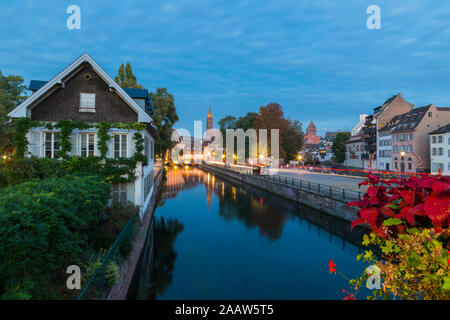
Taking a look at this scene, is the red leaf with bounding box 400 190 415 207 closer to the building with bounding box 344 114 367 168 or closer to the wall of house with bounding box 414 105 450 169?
the wall of house with bounding box 414 105 450 169

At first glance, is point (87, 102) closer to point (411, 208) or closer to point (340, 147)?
point (411, 208)

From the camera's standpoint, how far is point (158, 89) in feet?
148

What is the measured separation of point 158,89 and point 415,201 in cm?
4586

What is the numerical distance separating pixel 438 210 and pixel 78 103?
18087mm

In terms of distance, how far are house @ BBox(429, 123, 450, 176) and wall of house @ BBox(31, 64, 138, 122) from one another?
1852 inches

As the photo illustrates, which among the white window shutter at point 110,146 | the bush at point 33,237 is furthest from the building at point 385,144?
the bush at point 33,237

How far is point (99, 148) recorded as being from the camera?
53.2 feet

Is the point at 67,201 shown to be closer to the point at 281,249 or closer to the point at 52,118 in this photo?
the point at 52,118

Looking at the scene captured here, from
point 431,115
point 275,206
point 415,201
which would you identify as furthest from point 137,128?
point 431,115

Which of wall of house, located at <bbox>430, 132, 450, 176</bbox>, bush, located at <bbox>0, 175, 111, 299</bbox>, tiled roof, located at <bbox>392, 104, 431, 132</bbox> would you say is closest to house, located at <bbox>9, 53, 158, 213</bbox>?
bush, located at <bbox>0, 175, 111, 299</bbox>

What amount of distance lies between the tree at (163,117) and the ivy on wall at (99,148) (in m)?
21.6

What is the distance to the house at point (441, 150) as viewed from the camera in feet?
141

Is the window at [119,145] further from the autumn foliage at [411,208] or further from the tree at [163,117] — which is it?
the tree at [163,117]

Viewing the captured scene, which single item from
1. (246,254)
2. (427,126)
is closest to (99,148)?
(246,254)
